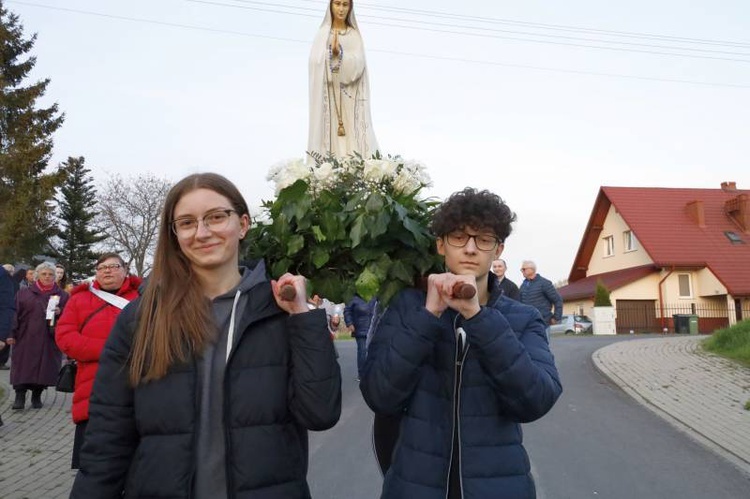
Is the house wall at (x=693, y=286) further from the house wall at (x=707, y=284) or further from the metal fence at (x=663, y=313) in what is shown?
the metal fence at (x=663, y=313)

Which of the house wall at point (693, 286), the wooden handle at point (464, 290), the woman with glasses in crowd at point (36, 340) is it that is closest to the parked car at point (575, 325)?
the house wall at point (693, 286)

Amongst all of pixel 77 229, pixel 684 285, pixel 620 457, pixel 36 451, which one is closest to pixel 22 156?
pixel 77 229

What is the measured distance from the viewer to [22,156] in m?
27.2

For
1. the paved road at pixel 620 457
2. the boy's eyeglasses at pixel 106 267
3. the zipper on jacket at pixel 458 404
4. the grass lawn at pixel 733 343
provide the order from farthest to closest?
the grass lawn at pixel 733 343 → the boy's eyeglasses at pixel 106 267 → the paved road at pixel 620 457 → the zipper on jacket at pixel 458 404

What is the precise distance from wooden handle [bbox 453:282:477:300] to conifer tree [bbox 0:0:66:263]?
28.5m

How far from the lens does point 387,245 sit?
7.95 feet

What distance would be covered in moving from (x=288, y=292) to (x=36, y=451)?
225 inches

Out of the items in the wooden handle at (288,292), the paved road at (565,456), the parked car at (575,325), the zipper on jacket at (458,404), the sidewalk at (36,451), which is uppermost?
the wooden handle at (288,292)

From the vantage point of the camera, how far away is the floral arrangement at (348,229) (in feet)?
7.77

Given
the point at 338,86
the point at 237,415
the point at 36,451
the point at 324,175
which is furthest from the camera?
the point at 338,86

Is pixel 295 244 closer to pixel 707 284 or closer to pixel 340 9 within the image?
pixel 340 9

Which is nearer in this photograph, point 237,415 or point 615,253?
point 237,415

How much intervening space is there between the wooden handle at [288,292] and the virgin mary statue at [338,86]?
620 centimetres

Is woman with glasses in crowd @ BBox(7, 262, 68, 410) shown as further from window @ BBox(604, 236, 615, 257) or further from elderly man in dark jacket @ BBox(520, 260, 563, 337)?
window @ BBox(604, 236, 615, 257)
